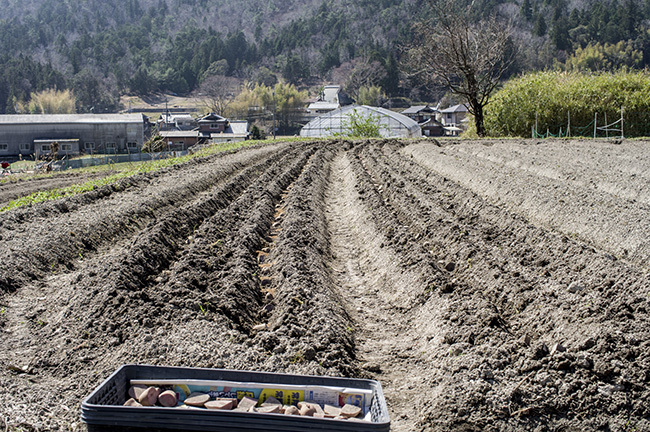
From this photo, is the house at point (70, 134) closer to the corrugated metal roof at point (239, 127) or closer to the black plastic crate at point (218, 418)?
the corrugated metal roof at point (239, 127)

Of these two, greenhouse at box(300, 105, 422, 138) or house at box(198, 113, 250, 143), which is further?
house at box(198, 113, 250, 143)

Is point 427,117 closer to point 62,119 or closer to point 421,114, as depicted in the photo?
point 421,114

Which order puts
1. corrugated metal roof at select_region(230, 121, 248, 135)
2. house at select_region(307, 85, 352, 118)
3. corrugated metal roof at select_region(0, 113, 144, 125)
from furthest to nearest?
house at select_region(307, 85, 352, 118)
corrugated metal roof at select_region(230, 121, 248, 135)
corrugated metal roof at select_region(0, 113, 144, 125)

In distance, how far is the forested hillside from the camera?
91.7 meters

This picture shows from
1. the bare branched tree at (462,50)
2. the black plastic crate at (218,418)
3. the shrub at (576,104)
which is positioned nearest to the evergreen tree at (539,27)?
the shrub at (576,104)

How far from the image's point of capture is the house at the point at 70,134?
44531mm

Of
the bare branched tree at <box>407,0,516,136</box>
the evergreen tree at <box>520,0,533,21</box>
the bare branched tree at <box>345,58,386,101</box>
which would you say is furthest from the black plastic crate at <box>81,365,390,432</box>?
the evergreen tree at <box>520,0,533,21</box>

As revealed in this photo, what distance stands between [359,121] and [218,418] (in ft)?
118

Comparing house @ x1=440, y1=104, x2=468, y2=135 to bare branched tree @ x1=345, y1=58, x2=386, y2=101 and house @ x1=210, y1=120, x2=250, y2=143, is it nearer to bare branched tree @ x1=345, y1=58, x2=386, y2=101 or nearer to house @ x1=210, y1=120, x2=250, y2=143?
bare branched tree @ x1=345, y1=58, x2=386, y2=101

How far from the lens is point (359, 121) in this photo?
126 feet

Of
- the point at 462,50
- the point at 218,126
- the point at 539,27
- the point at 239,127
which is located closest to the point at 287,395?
the point at 462,50

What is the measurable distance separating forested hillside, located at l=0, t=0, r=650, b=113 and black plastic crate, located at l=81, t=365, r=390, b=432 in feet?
188

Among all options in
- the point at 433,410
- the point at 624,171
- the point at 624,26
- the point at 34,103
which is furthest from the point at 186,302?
the point at 624,26

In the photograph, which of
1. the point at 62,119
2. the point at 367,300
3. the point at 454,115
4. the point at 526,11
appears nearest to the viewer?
the point at 367,300
